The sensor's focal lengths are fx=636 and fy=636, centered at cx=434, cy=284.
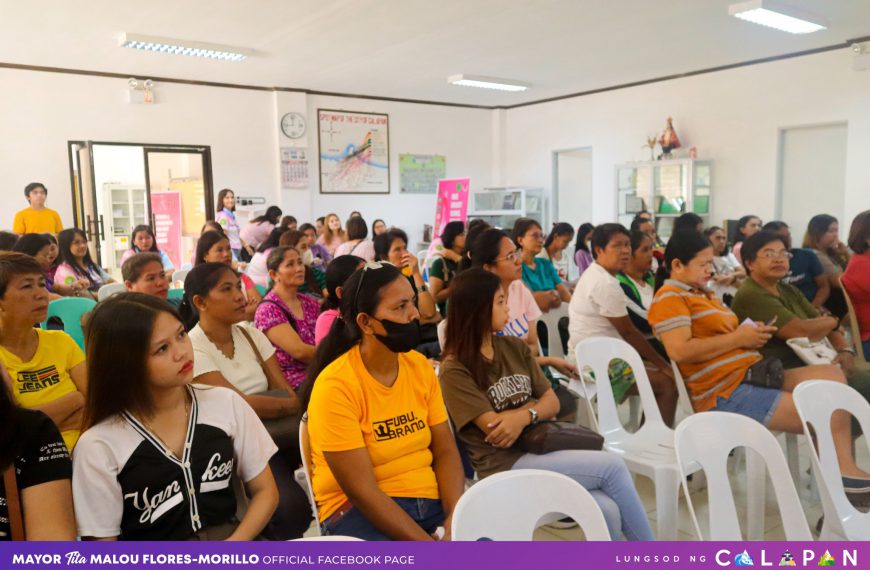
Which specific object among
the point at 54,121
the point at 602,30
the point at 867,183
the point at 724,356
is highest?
the point at 602,30

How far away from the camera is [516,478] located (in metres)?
1.48

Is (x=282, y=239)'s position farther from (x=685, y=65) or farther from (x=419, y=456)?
(x=685, y=65)

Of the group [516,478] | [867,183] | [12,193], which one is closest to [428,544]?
[516,478]

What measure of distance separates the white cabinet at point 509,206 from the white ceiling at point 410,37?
215cm

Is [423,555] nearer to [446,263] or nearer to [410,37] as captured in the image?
[446,263]

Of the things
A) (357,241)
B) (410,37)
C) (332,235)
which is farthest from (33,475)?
(332,235)

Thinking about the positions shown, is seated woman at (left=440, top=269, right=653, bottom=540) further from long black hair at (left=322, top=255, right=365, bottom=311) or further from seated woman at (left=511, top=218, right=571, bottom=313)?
seated woman at (left=511, top=218, right=571, bottom=313)

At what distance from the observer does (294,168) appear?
923cm

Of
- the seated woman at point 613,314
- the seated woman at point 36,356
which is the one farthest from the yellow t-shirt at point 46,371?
the seated woman at point 613,314

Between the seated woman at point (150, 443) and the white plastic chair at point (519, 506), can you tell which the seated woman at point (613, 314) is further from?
the seated woman at point (150, 443)

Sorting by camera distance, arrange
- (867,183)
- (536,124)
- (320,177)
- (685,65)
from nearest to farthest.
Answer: (867,183), (685,65), (320,177), (536,124)

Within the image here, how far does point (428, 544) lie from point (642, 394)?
1.66 meters

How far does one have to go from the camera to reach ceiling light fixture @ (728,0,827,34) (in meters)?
5.41

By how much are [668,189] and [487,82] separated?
2.84 m
